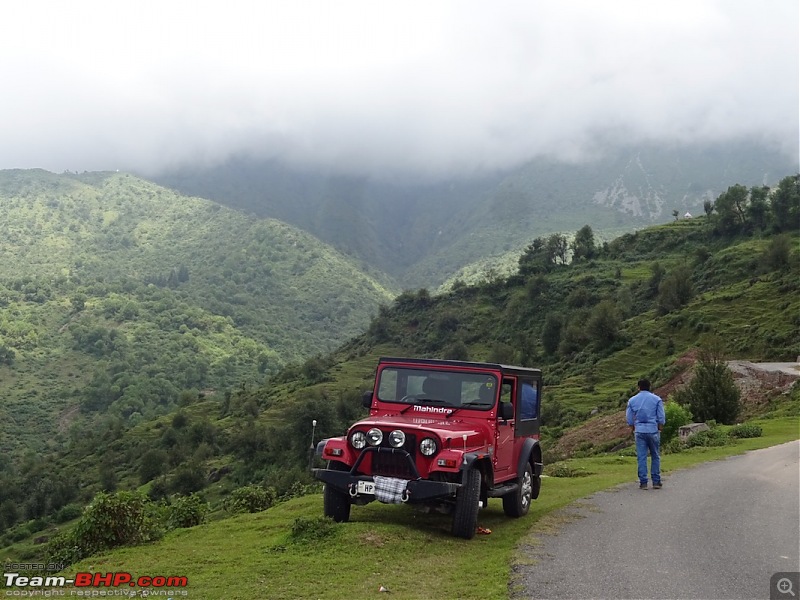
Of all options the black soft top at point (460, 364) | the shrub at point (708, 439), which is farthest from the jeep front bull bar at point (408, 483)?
the shrub at point (708, 439)

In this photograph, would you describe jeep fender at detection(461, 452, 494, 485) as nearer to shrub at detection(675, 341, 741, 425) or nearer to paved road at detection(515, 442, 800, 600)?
paved road at detection(515, 442, 800, 600)

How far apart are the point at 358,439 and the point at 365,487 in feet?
2.62

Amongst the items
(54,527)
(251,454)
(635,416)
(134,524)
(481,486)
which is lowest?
(54,527)

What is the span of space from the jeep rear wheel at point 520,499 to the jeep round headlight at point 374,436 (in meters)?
3.00

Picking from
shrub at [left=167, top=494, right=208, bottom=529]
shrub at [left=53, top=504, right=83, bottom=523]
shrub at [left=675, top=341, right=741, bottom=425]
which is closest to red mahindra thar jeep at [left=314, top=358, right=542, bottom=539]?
shrub at [left=167, top=494, right=208, bottom=529]

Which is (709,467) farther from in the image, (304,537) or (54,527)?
(54,527)

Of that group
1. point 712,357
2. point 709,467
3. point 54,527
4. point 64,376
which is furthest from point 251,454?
point 64,376

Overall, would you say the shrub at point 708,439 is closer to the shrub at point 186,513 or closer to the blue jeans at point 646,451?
the blue jeans at point 646,451

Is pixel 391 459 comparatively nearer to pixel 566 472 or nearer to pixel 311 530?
pixel 311 530

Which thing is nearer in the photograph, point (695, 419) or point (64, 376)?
point (695, 419)

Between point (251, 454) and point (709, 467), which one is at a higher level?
point (709, 467)

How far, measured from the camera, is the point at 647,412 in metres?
14.1

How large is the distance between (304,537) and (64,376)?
168 metres

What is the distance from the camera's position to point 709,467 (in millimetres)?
18234
